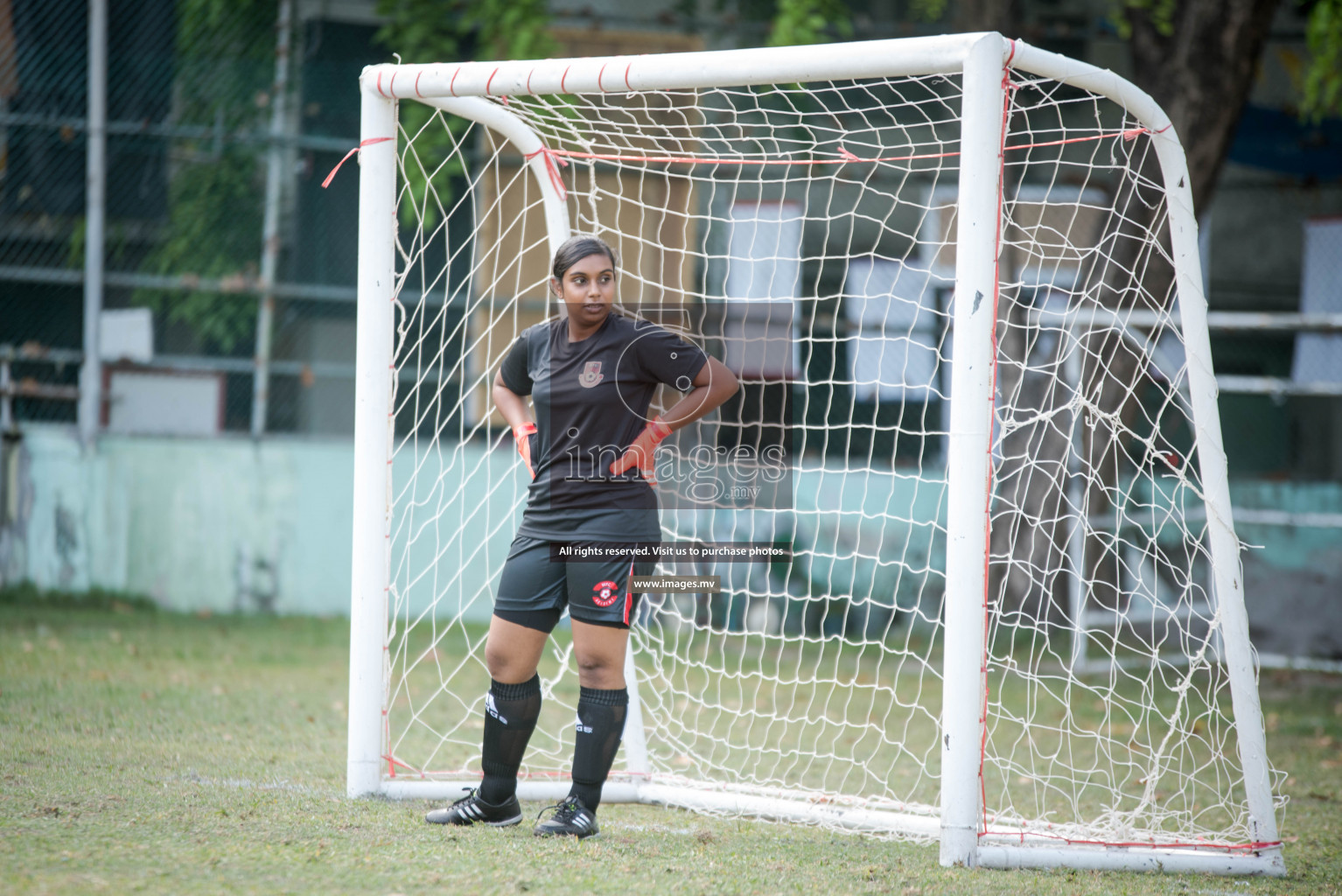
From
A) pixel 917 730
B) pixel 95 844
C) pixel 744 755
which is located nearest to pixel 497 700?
pixel 95 844

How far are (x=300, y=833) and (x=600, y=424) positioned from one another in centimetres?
148

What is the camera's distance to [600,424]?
3445mm

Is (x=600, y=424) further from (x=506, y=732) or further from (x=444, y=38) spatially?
(x=444, y=38)

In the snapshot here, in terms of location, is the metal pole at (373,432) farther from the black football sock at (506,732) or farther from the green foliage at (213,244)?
the green foliage at (213,244)

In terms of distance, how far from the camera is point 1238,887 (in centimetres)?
349

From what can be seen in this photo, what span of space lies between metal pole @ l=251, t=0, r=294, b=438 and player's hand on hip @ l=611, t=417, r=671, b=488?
244 inches

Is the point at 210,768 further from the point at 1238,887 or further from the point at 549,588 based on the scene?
the point at 1238,887

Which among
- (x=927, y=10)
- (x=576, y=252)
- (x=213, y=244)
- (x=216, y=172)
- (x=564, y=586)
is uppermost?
(x=927, y=10)

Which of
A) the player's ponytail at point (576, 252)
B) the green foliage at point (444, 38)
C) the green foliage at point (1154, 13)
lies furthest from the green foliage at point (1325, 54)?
the player's ponytail at point (576, 252)

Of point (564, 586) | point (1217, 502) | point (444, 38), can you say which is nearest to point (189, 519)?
point (444, 38)

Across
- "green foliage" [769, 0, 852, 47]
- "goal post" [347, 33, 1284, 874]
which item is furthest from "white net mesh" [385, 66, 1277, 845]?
"green foliage" [769, 0, 852, 47]

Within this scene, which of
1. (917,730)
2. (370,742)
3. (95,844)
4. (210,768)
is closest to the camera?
(95,844)

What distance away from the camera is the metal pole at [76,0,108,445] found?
340 inches

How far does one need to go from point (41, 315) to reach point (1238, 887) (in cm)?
885
